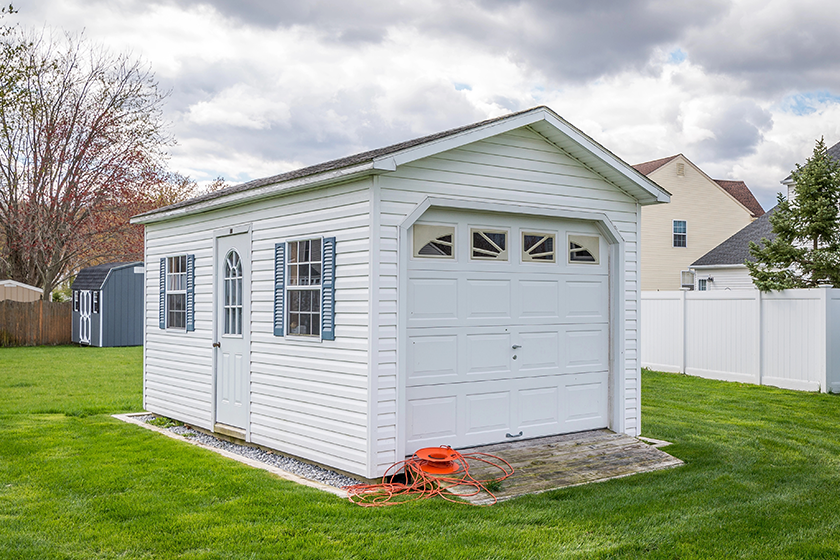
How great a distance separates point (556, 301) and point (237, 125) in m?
14.4

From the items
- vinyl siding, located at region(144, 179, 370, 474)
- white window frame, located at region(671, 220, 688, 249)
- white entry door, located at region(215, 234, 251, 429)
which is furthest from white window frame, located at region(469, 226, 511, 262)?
white window frame, located at region(671, 220, 688, 249)

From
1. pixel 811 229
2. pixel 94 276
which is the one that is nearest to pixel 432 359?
pixel 811 229

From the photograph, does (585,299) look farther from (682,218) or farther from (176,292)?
(682,218)

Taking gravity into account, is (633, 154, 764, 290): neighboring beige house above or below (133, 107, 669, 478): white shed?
above

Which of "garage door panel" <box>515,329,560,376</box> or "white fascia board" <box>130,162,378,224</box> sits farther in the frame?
"garage door panel" <box>515,329,560,376</box>

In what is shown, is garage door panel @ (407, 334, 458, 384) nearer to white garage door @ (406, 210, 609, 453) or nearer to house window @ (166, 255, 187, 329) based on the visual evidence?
white garage door @ (406, 210, 609, 453)

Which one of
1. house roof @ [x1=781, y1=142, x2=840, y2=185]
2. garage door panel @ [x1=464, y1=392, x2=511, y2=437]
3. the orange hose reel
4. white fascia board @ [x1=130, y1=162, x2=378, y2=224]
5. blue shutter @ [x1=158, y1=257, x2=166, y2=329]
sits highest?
house roof @ [x1=781, y1=142, x2=840, y2=185]

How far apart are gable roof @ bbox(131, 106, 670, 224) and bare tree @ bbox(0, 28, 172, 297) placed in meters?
18.4

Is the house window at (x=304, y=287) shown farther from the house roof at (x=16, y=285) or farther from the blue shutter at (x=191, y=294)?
the house roof at (x=16, y=285)

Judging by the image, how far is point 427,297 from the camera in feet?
21.9

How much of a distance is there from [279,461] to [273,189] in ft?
9.12

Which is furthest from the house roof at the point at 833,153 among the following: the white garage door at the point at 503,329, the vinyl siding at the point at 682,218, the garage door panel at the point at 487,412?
the garage door panel at the point at 487,412

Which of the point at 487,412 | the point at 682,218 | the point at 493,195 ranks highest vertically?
the point at 682,218

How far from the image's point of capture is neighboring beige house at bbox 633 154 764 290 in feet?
85.7
